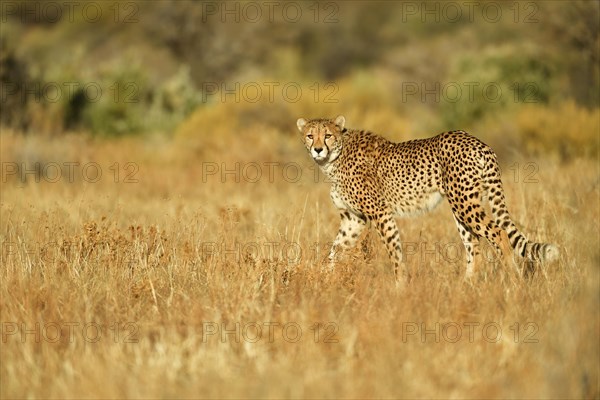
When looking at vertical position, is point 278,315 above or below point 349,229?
below

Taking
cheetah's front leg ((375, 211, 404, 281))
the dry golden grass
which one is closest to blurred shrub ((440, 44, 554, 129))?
the dry golden grass

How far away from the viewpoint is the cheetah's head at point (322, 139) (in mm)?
5996

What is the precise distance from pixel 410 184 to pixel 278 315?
190 cm

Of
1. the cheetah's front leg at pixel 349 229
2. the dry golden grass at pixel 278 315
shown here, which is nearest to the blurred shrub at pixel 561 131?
the dry golden grass at pixel 278 315

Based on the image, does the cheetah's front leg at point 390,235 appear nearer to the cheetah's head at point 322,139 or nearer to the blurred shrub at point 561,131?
the cheetah's head at point 322,139

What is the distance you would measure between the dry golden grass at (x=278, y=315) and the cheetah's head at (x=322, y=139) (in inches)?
21.7

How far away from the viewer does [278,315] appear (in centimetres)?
419

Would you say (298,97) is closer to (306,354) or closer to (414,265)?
(414,265)

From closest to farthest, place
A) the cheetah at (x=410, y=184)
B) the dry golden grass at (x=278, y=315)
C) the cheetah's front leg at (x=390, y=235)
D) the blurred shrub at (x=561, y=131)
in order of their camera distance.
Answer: the dry golden grass at (x=278, y=315) < the cheetah at (x=410, y=184) < the cheetah's front leg at (x=390, y=235) < the blurred shrub at (x=561, y=131)

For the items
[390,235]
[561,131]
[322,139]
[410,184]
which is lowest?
[390,235]

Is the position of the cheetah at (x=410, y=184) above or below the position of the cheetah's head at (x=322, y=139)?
below

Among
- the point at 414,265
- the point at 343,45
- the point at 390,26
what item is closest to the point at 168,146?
the point at 414,265

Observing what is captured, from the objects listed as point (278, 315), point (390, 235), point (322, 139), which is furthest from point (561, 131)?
point (278, 315)

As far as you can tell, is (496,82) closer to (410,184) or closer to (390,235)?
(410,184)
